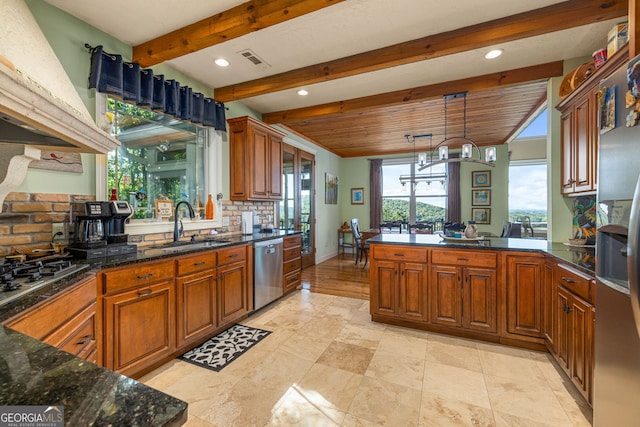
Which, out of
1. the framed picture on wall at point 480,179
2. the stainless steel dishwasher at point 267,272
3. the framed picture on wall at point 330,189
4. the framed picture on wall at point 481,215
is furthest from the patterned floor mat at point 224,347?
the framed picture on wall at point 480,179

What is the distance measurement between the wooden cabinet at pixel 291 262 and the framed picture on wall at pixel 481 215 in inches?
190

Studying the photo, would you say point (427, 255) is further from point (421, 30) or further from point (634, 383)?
point (421, 30)

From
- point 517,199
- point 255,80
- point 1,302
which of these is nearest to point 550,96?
point 255,80

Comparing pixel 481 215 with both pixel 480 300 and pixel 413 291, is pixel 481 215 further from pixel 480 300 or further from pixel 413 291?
pixel 413 291

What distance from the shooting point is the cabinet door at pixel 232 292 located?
8.75 ft

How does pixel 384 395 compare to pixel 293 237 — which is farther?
pixel 293 237

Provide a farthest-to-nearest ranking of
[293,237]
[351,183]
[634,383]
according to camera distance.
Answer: [351,183], [293,237], [634,383]

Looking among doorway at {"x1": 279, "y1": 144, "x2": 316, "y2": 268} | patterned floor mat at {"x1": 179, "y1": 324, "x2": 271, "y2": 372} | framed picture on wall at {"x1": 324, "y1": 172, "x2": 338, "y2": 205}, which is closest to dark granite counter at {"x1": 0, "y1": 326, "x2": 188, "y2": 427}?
patterned floor mat at {"x1": 179, "y1": 324, "x2": 271, "y2": 372}

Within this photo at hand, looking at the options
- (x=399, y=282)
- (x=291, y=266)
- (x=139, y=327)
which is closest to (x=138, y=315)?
(x=139, y=327)

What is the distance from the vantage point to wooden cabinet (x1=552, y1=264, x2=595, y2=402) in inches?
64.1

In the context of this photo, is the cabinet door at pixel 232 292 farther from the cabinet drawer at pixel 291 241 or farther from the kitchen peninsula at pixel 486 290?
the kitchen peninsula at pixel 486 290

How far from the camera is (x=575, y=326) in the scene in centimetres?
179

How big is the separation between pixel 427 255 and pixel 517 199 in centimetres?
488

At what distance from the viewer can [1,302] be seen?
1.01 metres
